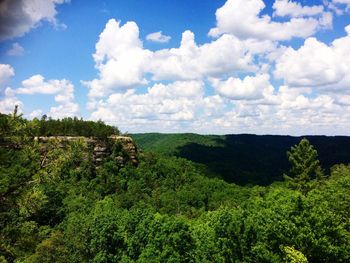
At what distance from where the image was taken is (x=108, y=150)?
477ft

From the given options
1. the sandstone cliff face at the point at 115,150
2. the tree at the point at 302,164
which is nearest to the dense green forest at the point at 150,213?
the tree at the point at 302,164

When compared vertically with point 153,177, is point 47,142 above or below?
above

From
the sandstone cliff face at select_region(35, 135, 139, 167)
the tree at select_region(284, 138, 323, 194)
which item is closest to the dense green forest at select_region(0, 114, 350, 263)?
the tree at select_region(284, 138, 323, 194)

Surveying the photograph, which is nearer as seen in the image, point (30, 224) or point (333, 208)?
point (30, 224)

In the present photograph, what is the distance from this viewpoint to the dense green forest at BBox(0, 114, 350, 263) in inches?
650

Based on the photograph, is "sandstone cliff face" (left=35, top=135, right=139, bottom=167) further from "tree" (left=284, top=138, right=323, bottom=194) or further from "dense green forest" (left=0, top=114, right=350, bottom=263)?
"tree" (left=284, top=138, right=323, bottom=194)

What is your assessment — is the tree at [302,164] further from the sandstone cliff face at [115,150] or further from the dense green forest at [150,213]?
the sandstone cliff face at [115,150]

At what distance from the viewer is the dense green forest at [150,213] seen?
16.5m

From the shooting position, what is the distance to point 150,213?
71.9m

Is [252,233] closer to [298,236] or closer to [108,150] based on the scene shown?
[298,236]

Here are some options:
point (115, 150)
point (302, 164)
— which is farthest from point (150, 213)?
point (115, 150)

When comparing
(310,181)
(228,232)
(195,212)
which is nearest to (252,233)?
(228,232)

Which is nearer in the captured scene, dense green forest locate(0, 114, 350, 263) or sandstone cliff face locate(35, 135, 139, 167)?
dense green forest locate(0, 114, 350, 263)

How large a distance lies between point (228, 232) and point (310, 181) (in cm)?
5550
